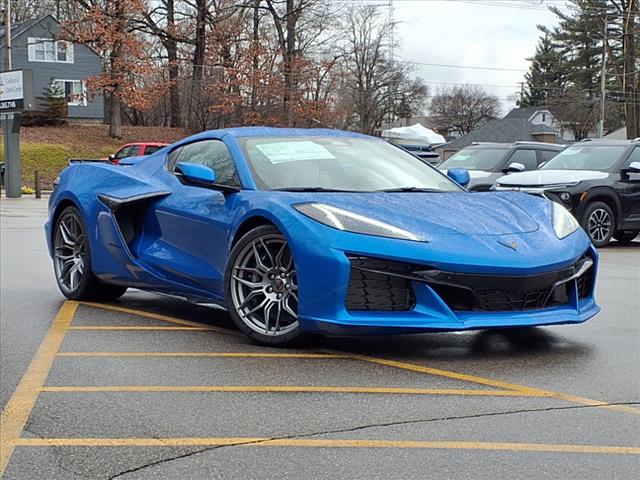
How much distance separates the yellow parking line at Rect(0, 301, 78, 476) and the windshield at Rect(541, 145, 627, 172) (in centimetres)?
980

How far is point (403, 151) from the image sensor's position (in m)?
6.86

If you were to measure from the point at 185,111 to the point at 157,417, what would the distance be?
2074 inches

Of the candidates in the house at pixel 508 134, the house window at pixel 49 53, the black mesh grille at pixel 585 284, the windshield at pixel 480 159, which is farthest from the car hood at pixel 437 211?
the house at pixel 508 134

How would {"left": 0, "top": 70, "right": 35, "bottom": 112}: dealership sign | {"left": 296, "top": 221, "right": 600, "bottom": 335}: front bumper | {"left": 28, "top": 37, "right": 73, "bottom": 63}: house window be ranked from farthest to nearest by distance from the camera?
{"left": 28, "top": 37, "right": 73, "bottom": 63}: house window → {"left": 0, "top": 70, "right": 35, "bottom": 112}: dealership sign → {"left": 296, "top": 221, "right": 600, "bottom": 335}: front bumper

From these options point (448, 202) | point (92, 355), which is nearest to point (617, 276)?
point (448, 202)

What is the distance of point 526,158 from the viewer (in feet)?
55.8

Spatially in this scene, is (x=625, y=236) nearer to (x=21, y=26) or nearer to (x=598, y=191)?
(x=598, y=191)

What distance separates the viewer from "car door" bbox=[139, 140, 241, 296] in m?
5.80

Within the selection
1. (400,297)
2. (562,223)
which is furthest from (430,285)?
(562,223)

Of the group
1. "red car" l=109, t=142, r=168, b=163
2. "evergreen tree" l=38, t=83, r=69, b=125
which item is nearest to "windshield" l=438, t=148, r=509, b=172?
"red car" l=109, t=142, r=168, b=163

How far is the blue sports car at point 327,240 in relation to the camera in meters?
4.93

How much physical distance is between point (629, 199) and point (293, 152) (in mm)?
8711

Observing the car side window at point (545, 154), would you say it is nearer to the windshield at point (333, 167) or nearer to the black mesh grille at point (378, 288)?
the windshield at point (333, 167)

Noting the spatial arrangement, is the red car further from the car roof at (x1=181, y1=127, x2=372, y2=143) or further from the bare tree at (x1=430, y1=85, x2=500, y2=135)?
the bare tree at (x1=430, y1=85, x2=500, y2=135)
